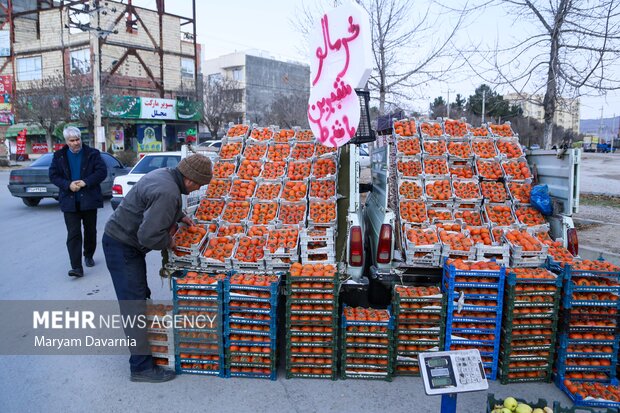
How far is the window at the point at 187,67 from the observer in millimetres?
41719

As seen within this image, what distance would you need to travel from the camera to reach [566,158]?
5.25m

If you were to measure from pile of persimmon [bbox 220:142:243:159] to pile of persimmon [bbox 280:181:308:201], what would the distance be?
3.53 ft

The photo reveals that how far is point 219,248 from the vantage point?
4.95m

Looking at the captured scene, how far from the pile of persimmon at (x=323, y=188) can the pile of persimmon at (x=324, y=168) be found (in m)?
0.11

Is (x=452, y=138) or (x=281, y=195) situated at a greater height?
(x=452, y=138)

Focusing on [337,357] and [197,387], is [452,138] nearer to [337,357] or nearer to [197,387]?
[337,357]

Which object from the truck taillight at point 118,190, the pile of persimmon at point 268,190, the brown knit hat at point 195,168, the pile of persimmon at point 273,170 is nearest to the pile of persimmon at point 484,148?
the pile of persimmon at point 273,170

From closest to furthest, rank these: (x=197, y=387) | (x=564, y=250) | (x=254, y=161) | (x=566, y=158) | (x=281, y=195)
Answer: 1. (x=197, y=387)
2. (x=564, y=250)
3. (x=566, y=158)
4. (x=281, y=195)
5. (x=254, y=161)

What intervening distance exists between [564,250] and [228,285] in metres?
3.66

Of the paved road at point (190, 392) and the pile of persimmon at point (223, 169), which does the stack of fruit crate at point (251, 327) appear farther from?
the pile of persimmon at point (223, 169)

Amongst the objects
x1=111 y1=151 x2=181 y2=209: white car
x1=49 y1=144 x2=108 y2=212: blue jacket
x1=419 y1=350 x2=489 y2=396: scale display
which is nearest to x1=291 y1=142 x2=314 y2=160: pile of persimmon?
x1=49 y1=144 x2=108 y2=212: blue jacket

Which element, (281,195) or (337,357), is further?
(281,195)

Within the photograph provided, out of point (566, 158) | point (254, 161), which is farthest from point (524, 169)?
point (254, 161)

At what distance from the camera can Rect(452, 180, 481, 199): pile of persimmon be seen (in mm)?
5781
